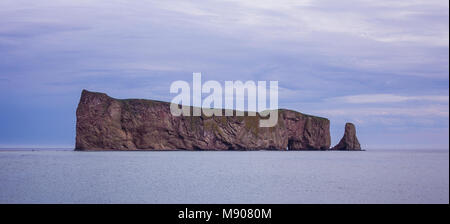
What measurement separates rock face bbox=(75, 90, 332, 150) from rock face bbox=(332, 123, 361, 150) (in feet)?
21.3

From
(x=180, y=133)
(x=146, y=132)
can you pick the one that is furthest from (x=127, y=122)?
(x=180, y=133)

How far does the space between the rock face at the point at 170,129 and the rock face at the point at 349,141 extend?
21.3ft

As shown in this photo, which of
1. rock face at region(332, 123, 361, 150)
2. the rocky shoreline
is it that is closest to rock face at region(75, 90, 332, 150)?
the rocky shoreline

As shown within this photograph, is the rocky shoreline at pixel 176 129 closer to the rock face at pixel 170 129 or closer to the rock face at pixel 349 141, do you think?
the rock face at pixel 170 129

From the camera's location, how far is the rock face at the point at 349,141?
154000mm

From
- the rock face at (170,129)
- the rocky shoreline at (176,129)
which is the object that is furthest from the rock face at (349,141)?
the rock face at (170,129)

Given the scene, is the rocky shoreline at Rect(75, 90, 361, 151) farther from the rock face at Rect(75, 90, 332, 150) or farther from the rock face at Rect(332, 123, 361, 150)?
the rock face at Rect(332, 123, 361, 150)

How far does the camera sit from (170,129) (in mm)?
131500

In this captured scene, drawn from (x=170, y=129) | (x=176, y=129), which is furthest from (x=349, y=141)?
(x=170, y=129)

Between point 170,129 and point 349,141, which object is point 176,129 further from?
point 349,141

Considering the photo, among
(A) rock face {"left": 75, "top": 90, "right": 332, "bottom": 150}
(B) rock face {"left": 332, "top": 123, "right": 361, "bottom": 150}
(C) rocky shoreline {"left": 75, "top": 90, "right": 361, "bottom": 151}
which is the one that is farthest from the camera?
(B) rock face {"left": 332, "top": 123, "right": 361, "bottom": 150}

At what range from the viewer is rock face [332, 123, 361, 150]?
154000 mm

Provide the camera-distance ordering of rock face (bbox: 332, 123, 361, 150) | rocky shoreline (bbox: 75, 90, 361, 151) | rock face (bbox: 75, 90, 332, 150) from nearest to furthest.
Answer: rock face (bbox: 75, 90, 332, 150)
rocky shoreline (bbox: 75, 90, 361, 151)
rock face (bbox: 332, 123, 361, 150)
